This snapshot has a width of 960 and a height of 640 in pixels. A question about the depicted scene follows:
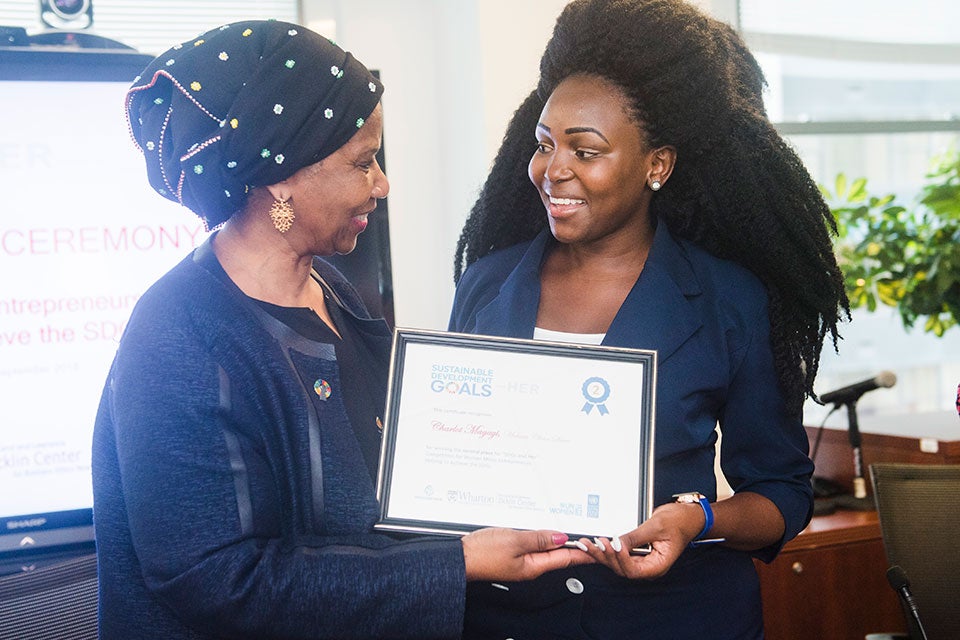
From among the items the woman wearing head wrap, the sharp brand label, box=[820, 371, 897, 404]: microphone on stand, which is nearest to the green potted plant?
box=[820, 371, 897, 404]: microphone on stand

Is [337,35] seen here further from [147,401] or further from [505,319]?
[147,401]

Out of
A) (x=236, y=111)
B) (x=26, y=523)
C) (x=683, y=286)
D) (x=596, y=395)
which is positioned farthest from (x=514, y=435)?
(x=26, y=523)

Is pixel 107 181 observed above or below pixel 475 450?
above

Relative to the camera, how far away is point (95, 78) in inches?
94.4

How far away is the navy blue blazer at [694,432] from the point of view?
1.72 metres

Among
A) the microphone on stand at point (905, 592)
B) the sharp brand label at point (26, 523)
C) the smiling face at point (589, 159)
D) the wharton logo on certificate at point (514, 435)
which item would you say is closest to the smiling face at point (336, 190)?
the wharton logo on certificate at point (514, 435)

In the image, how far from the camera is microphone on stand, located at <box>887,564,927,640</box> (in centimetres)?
240

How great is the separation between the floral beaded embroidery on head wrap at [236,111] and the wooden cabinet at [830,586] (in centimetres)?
211

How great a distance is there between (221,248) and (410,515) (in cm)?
52

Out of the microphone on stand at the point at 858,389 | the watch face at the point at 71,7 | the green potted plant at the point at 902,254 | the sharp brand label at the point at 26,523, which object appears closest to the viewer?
the sharp brand label at the point at 26,523

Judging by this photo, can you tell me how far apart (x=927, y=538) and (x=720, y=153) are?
135 centimetres

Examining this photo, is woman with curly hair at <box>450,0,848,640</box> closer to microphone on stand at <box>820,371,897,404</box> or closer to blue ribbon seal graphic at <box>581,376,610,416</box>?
blue ribbon seal graphic at <box>581,376,610,416</box>

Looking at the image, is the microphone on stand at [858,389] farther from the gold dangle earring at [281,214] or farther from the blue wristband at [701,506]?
the gold dangle earring at [281,214]

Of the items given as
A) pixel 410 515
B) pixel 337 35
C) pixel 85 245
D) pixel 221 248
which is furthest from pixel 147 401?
pixel 337 35
